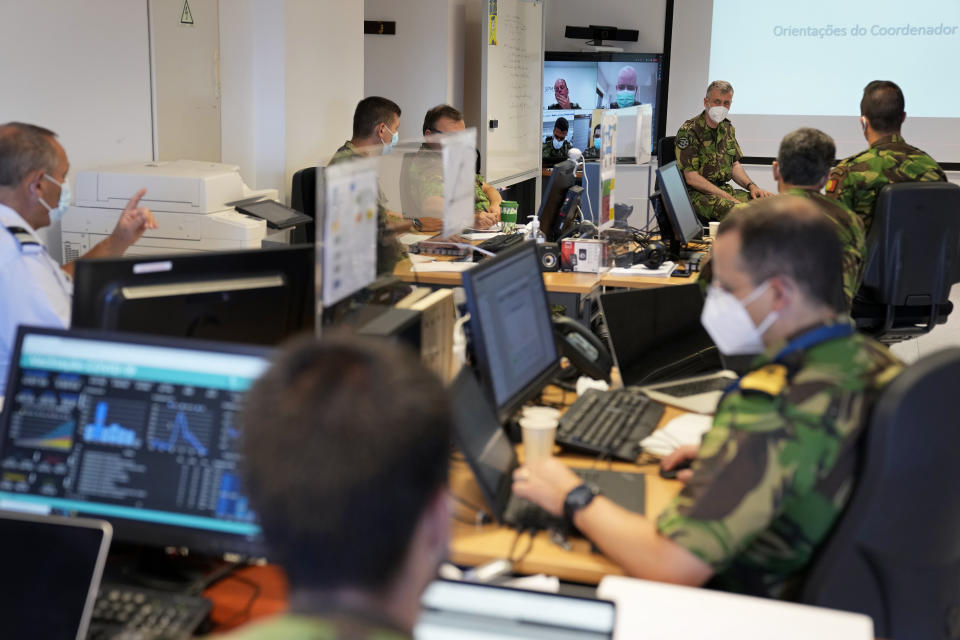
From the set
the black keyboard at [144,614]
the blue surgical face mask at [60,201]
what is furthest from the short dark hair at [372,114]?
the black keyboard at [144,614]

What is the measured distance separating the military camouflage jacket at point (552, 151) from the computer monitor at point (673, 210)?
13.8ft

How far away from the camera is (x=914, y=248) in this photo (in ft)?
14.3

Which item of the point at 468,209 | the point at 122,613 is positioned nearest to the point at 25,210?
the point at 468,209

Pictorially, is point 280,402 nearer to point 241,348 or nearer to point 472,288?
point 241,348

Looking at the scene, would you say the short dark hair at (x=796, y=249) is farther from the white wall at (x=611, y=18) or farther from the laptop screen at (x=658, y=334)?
the white wall at (x=611, y=18)

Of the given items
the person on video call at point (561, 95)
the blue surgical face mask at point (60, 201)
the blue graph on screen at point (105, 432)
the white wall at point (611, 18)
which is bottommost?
the blue graph on screen at point (105, 432)

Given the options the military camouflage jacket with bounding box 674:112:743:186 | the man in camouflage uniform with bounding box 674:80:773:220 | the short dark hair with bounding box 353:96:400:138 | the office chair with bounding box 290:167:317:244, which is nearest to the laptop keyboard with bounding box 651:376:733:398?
the office chair with bounding box 290:167:317:244

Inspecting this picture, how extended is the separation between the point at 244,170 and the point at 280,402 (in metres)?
4.34

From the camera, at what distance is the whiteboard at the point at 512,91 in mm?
7082

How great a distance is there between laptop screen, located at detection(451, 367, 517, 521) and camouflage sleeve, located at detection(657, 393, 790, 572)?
0.37 meters

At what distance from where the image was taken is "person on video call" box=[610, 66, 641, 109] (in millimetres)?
8859

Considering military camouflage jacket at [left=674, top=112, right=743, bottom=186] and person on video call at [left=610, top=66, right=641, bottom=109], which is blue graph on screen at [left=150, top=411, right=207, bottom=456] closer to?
military camouflage jacket at [left=674, top=112, right=743, bottom=186]

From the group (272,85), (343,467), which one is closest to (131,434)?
(343,467)

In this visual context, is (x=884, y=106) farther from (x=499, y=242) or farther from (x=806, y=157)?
(x=499, y=242)
